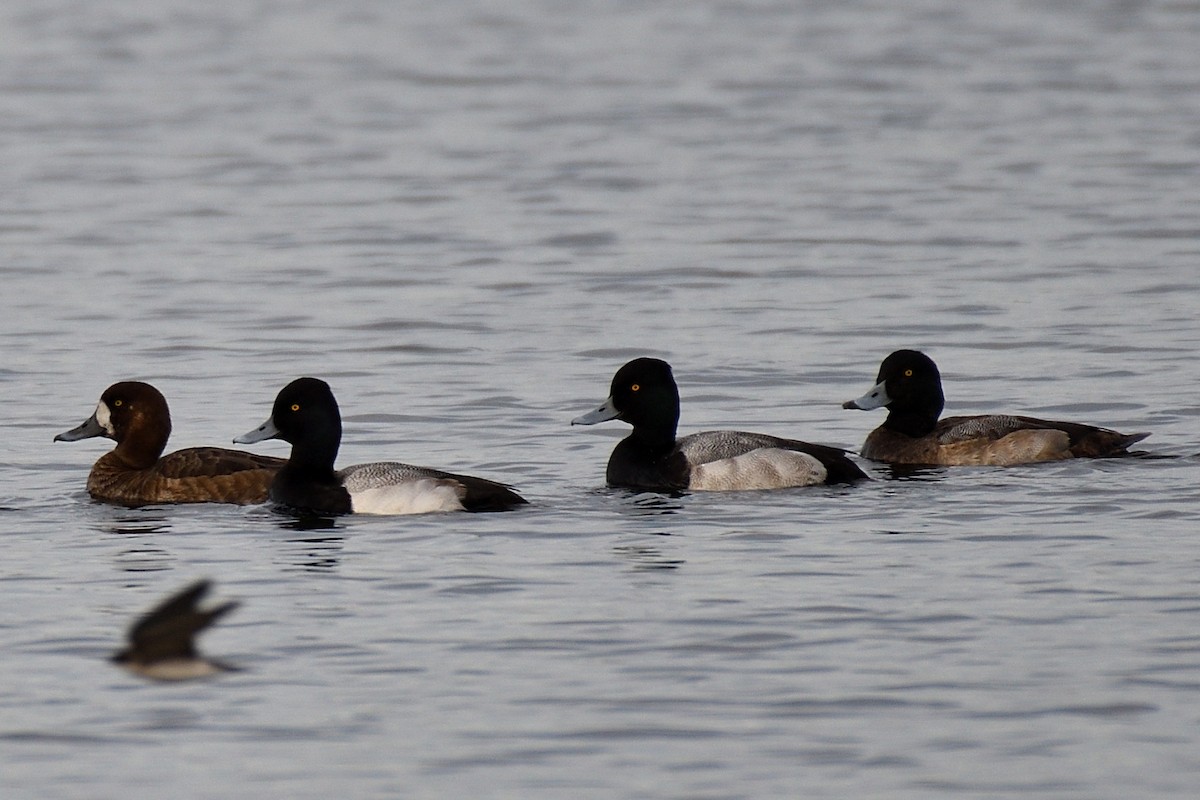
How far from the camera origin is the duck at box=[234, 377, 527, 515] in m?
11.2

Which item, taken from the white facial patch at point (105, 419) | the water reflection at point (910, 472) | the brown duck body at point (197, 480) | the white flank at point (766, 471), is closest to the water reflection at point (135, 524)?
the brown duck body at point (197, 480)

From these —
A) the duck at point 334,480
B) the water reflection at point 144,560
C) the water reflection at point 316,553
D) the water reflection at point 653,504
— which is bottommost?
the water reflection at point 653,504

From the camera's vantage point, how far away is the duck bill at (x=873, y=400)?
13273 mm

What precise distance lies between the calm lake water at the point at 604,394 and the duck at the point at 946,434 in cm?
34

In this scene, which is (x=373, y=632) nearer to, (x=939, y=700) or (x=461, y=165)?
(x=939, y=700)

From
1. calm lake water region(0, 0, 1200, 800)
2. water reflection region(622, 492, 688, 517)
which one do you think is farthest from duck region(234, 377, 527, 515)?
water reflection region(622, 492, 688, 517)

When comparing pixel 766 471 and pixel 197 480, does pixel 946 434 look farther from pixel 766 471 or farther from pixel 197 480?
pixel 197 480

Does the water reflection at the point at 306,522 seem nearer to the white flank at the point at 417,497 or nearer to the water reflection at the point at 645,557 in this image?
the white flank at the point at 417,497

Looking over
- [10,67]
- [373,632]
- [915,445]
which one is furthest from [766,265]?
[10,67]

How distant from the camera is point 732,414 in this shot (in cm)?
1430

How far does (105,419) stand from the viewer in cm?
1241

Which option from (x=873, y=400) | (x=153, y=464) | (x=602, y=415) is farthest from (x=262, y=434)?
(x=873, y=400)

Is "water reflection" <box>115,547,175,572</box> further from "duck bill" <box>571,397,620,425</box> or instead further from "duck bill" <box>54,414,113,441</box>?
"duck bill" <box>571,397,620,425</box>

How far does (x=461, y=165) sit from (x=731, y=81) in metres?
8.26
